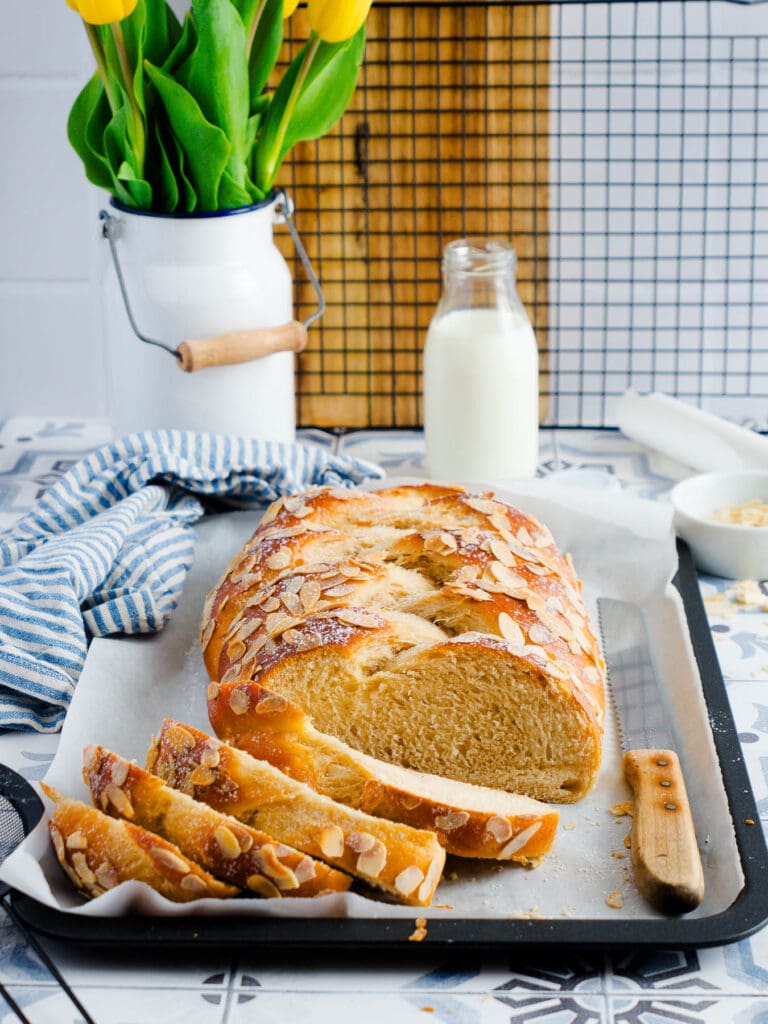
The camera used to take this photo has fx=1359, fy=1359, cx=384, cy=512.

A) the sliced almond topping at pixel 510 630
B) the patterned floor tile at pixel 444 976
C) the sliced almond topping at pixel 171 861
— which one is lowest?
the patterned floor tile at pixel 444 976

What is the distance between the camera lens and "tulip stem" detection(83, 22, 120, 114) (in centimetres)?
184

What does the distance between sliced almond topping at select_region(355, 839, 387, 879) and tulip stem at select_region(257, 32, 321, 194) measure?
1.22 meters

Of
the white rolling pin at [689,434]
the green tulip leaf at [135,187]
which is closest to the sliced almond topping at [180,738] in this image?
the green tulip leaf at [135,187]

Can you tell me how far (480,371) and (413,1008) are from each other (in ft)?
3.88

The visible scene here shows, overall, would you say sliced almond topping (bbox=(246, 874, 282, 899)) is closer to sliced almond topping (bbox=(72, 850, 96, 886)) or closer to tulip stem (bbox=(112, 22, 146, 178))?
sliced almond topping (bbox=(72, 850, 96, 886))

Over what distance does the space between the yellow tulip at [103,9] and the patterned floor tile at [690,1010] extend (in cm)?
131

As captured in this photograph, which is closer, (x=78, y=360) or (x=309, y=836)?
(x=309, y=836)

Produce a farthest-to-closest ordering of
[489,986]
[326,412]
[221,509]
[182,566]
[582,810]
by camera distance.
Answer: [326,412], [221,509], [182,566], [582,810], [489,986]

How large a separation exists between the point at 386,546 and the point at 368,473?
0.50 meters

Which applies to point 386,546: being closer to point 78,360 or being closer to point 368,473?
point 368,473

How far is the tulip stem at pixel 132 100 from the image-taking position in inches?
71.7

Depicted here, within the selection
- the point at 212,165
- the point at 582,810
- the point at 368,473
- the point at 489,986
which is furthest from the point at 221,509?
the point at 489,986

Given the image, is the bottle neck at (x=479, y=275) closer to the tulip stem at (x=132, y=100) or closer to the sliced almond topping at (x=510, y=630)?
the tulip stem at (x=132, y=100)

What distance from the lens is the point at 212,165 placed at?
76.1 inches
